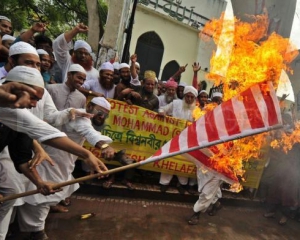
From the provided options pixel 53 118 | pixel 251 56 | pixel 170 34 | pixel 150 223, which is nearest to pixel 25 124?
pixel 53 118

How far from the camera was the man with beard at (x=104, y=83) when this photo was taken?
5.24m

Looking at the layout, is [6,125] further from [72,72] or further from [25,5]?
[25,5]

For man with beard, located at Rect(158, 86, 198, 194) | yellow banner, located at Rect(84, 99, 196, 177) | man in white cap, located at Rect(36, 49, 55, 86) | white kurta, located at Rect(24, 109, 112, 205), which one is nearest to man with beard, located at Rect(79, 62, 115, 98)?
yellow banner, located at Rect(84, 99, 196, 177)

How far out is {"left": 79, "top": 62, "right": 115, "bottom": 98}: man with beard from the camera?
206 inches

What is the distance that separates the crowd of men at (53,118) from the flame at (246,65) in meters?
Result: 0.55

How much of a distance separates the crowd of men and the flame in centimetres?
55

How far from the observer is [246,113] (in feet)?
9.15

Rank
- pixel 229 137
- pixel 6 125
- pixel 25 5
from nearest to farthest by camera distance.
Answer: pixel 6 125, pixel 229 137, pixel 25 5

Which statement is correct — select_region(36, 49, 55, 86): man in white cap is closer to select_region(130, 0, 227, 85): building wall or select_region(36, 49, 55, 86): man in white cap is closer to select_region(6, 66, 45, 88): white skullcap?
select_region(6, 66, 45, 88): white skullcap

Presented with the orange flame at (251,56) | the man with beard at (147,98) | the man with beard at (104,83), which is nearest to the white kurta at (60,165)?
the man with beard at (104,83)

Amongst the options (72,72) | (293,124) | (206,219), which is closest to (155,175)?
(206,219)

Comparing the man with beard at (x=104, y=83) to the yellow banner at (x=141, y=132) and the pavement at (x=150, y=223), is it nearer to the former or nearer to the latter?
the yellow banner at (x=141, y=132)

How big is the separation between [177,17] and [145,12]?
2857mm

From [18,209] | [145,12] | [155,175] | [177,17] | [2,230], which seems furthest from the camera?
[177,17]
